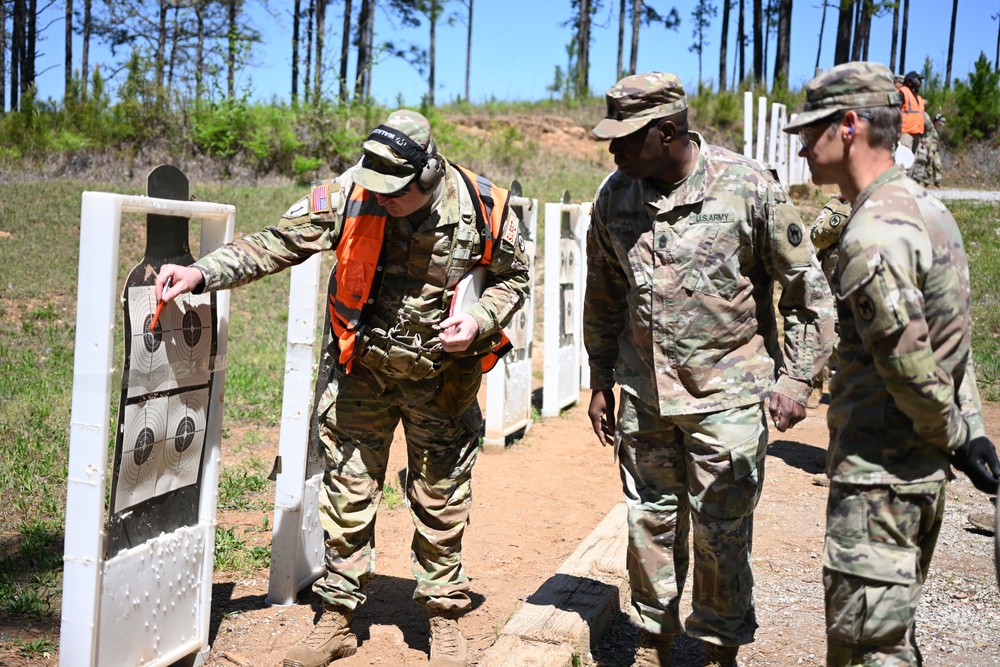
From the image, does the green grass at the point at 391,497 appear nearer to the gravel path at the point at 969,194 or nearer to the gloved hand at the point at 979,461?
the gloved hand at the point at 979,461

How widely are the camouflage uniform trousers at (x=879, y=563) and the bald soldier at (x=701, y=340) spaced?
577 mm

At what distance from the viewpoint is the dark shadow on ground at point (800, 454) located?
6660mm

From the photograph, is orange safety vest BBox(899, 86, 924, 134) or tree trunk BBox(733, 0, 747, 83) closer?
→ orange safety vest BBox(899, 86, 924, 134)

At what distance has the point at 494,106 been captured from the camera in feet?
98.6

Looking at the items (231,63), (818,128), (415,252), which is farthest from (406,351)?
(231,63)

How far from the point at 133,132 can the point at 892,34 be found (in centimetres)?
3394

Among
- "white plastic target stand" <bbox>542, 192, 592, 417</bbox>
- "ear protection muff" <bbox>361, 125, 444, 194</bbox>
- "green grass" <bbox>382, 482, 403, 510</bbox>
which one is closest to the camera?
"ear protection muff" <bbox>361, 125, 444, 194</bbox>

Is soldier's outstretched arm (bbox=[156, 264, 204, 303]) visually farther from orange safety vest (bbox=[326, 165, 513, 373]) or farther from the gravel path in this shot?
the gravel path

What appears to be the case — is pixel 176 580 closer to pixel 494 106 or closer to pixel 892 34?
pixel 494 106

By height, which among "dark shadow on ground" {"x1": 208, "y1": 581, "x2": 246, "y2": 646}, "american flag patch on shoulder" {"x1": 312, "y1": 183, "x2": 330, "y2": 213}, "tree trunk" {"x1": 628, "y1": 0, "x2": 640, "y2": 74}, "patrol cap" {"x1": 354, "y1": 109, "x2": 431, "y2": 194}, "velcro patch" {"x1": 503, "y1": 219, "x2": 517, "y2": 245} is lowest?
"dark shadow on ground" {"x1": 208, "y1": 581, "x2": 246, "y2": 646}

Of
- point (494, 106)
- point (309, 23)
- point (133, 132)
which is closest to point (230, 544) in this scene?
point (133, 132)

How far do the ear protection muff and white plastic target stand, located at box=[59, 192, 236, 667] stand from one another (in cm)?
67

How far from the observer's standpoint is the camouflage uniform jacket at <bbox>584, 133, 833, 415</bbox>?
9.82 ft

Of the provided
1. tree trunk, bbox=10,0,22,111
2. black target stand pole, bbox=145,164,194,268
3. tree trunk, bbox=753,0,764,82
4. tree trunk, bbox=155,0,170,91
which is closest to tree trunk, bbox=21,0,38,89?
tree trunk, bbox=10,0,22,111
